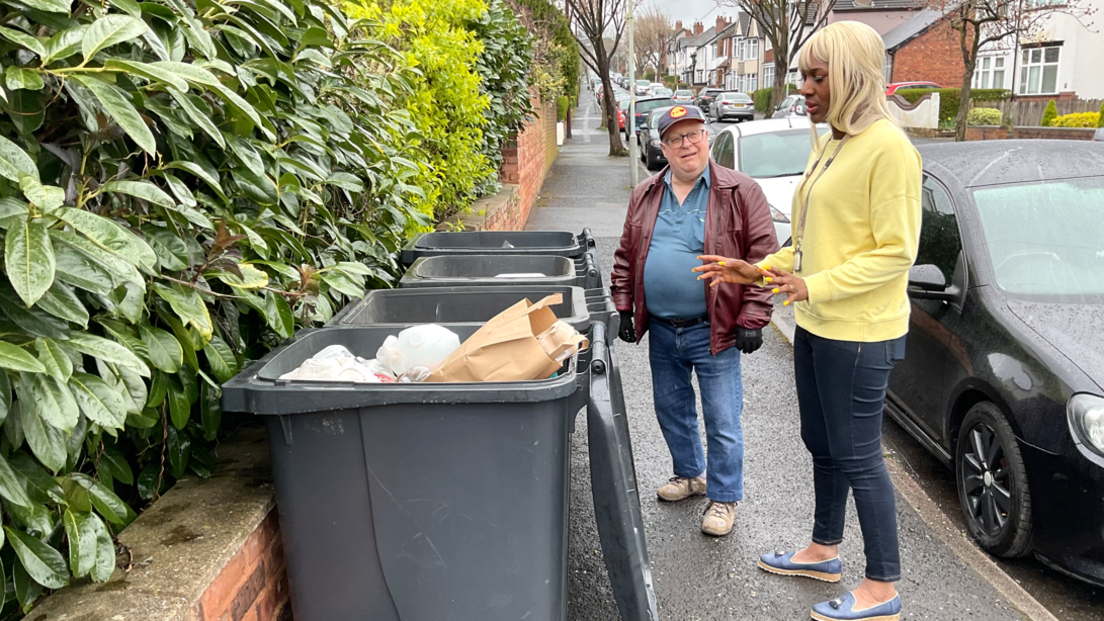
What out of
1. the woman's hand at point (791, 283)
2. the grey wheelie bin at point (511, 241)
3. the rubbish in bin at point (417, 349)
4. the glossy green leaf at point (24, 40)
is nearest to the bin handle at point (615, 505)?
the rubbish in bin at point (417, 349)

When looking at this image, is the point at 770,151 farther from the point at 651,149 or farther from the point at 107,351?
the point at 651,149

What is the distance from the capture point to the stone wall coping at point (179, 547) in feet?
6.18

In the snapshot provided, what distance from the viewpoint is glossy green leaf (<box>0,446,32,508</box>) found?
1621mm

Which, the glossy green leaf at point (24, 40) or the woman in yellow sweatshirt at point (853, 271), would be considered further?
the woman in yellow sweatshirt at point (853, 271)

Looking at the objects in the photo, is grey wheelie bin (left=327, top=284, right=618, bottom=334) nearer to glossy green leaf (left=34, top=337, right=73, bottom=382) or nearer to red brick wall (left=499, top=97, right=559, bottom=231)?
glossy green leaf (left=34, top=337, right=73, bottom=382)

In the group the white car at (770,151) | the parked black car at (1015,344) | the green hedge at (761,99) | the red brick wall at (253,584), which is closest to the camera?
the red brick wall at (253,584)

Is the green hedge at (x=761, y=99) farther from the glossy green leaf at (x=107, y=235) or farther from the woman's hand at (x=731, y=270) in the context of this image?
the glossy green leaf at (x=107, y=235)

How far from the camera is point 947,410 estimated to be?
4043 mm

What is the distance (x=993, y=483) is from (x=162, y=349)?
127 inches

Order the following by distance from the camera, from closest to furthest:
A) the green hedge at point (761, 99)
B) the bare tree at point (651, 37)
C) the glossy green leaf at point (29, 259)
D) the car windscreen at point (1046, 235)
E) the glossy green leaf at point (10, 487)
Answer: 1. the glossy green leaf at point (29, 259)
2. the glossy green leaf at point (10, 487)
3. the car windscreen at point (1046, 235)
4. the green hedge at point (761, 99)
5. the bare tree at point (651, 37)

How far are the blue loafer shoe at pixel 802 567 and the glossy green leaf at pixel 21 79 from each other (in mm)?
2957

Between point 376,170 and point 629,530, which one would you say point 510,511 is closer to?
point 629,530

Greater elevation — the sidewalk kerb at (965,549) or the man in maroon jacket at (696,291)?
the man in maroon jacket at (696,291)

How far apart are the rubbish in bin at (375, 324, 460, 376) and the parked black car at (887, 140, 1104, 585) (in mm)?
2267
